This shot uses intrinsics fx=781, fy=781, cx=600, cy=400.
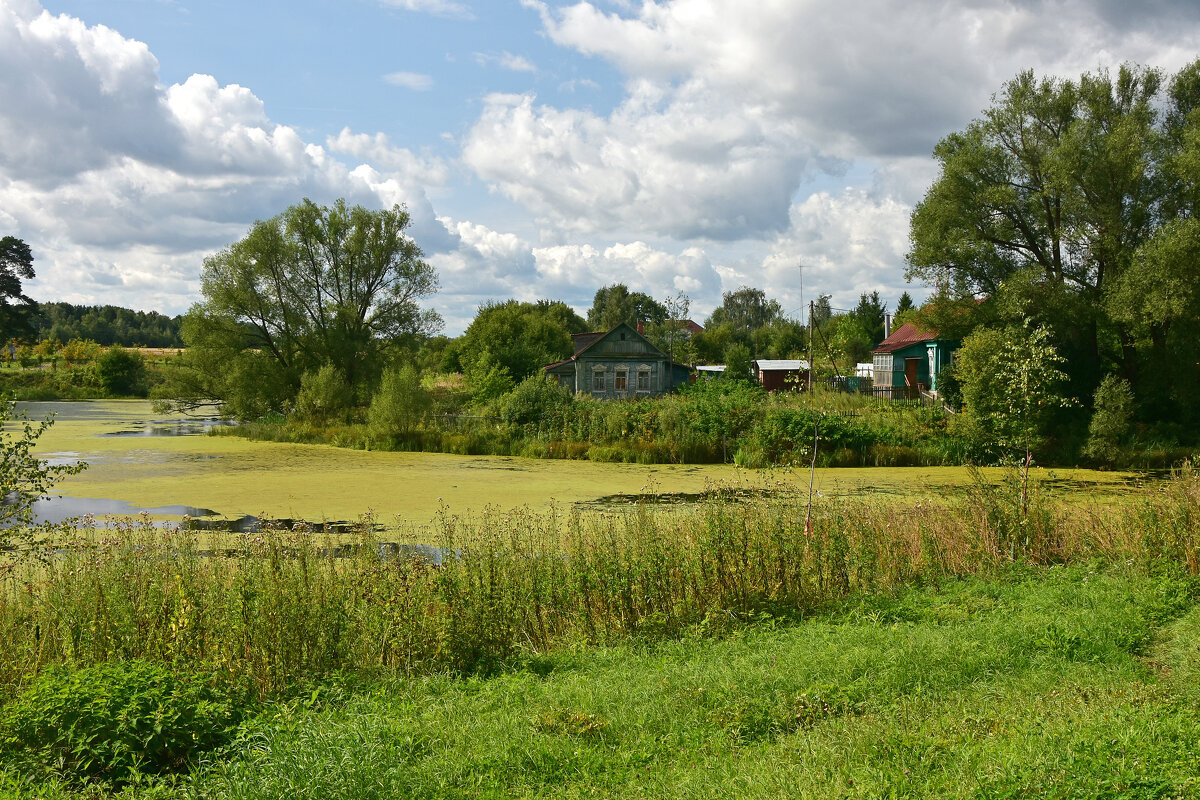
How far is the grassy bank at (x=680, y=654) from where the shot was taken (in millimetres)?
3656

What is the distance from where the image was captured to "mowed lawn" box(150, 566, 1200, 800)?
3.46 metres

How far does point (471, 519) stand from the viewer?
11.4 meters

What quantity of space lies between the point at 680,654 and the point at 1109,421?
772 inches

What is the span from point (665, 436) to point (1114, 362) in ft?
46.7

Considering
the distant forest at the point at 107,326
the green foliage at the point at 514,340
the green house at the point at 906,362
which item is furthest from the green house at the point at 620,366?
the distant forest at the point at 107,326

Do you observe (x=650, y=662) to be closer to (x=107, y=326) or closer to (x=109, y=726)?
(x=109, y=726)

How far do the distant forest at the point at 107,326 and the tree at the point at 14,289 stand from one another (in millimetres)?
39279

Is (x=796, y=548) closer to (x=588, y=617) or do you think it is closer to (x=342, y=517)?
(x=588, y=617)

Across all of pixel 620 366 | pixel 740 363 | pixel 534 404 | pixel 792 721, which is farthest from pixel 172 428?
pixel 792 721

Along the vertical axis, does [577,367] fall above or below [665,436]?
above

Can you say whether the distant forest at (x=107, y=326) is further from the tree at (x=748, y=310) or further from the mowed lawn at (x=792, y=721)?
the mowed lawn at (x=792, y=721)

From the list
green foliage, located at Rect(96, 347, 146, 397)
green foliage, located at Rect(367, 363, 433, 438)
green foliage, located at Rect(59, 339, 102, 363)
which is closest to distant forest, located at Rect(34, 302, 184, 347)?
green foliage, located at Rect(59, 339, 102, 363)

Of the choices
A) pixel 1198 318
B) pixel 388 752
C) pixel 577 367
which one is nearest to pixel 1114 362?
pixel 1198 318

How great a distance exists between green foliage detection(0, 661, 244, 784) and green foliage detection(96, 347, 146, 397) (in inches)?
2506
